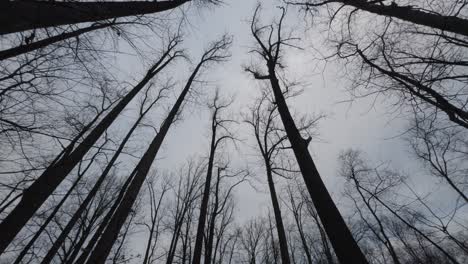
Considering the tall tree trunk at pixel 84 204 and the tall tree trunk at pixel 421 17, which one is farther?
the tall tree trunk at pixel 84 204

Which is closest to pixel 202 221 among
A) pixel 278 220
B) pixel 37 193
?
pixel 278 220

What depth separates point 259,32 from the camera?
9391 mm

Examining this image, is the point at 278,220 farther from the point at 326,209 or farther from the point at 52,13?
the point at 52,13

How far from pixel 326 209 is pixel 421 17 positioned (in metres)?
4.02

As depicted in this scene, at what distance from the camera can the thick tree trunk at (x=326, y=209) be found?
2783 mm

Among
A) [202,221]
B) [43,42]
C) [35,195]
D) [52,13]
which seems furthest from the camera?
[202,221]

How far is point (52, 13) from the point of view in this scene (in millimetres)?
2586

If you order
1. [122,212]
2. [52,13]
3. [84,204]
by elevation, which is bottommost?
[122,212]

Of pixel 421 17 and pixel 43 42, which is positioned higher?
pixel 421 17

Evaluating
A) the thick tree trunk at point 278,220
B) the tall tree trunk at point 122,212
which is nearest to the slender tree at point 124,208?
the tall tree trunk at point 122,212

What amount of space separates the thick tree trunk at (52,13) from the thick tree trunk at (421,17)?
4652mm

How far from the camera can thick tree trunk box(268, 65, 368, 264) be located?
9.13 ft

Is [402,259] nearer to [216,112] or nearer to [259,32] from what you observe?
[216,112]

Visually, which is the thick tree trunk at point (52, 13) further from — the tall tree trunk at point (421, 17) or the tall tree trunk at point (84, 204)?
the tall tree trunk at point (84, 204)
